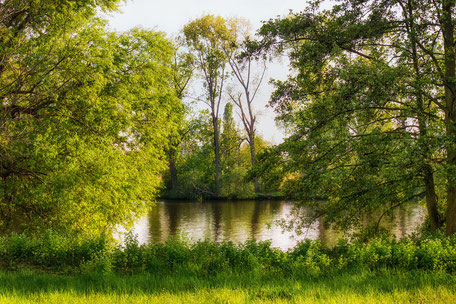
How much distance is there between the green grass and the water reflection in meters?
8.92

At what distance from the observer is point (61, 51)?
509 inches

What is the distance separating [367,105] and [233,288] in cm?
623

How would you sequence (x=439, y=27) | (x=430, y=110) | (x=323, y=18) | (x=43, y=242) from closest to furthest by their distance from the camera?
(x=43, y=242)
(x=439, y=27)
(x=323, y=18)
(x=430, y=110)

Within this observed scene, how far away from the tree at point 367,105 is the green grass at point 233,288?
10.7 feet

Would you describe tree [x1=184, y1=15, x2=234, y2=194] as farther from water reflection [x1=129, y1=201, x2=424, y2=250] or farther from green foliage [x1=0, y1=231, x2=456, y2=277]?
green foliage [x1=0, y1=231, x2=456, y2=277]

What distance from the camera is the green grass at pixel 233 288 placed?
20.4 feet

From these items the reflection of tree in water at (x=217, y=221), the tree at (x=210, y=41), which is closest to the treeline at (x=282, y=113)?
the reflection of tree in water at (x=217, y=221)

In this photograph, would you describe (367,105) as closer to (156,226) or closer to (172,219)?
(156,226)

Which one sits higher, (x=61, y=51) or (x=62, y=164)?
(x=61, y=51)

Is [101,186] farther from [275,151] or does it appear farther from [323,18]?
[323,18]

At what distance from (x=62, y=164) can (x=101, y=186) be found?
2.18 meters

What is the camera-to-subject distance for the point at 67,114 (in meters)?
13.4

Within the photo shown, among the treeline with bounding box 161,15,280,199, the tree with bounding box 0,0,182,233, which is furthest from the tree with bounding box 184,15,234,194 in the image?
the tree with bounding box 0,0,182,233

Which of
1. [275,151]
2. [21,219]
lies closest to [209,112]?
[21,219]
